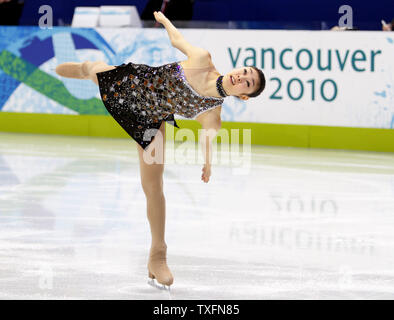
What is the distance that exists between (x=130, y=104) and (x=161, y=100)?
16 centimetres

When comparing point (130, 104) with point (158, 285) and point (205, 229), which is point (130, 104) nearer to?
point (158, 285)

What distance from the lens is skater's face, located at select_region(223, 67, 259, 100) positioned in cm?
355

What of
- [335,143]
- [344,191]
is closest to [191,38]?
[335,143]

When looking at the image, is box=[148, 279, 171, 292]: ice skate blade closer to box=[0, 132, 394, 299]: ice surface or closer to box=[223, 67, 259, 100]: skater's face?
box=[0, 132, 394, 299]: ice surface

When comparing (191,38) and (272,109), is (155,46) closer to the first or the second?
(191,38)

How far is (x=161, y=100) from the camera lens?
3.77 m

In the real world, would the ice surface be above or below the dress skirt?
below

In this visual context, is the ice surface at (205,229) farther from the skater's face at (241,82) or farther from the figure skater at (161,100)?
the skater's face at (241,82)

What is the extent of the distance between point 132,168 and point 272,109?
2.37 metres

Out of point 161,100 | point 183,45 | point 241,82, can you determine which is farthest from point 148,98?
point 241,82

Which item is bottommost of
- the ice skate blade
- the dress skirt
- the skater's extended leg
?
the ice skate blade

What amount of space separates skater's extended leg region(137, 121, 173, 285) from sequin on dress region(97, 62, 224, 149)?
51 mm

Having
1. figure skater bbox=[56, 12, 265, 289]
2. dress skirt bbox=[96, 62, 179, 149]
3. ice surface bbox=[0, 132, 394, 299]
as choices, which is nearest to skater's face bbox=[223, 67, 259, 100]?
figure skater bbox=[56, 12, 265, 289]

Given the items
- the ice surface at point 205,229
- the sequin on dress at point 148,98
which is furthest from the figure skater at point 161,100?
the ice surface at point 205,229
